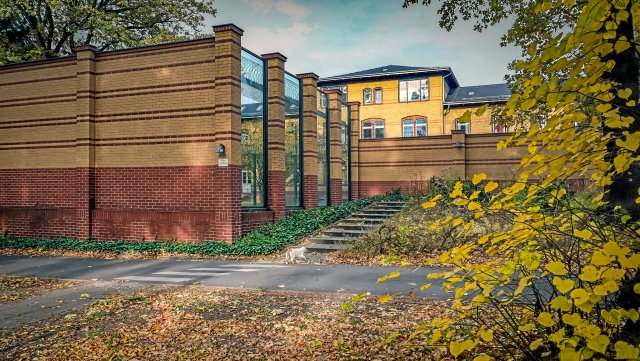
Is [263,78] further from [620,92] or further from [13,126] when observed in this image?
[620,92]

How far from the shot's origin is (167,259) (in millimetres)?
11477

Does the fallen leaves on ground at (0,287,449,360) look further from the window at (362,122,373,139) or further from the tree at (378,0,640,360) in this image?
the window at (362,122,373,139)

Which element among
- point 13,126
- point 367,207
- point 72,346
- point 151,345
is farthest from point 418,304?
point 13,126

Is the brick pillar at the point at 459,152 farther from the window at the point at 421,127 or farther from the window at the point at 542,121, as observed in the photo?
the window at the point at 421,127

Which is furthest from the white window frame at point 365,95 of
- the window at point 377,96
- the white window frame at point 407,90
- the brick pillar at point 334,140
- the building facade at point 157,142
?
the building facade at point 157,142

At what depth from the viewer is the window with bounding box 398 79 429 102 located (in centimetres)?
3662

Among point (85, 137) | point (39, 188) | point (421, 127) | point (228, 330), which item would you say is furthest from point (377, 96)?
point (228, 330)

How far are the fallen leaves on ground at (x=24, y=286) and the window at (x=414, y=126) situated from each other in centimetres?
3143

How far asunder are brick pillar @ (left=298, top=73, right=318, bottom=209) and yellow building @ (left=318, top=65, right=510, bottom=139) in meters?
20.6

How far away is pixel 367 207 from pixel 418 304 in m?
12.0

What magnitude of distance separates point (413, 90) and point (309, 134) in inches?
889

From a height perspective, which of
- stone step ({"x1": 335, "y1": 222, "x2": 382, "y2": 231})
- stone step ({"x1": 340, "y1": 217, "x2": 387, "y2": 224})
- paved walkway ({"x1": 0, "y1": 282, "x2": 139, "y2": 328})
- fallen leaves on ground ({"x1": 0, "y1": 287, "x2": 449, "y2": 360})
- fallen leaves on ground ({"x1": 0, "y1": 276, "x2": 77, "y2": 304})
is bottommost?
fallen leaves on ground ({"x1": 0, "y1": 276, "x2": 77, "y2": 304})

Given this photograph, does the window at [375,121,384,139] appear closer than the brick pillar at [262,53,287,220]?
No

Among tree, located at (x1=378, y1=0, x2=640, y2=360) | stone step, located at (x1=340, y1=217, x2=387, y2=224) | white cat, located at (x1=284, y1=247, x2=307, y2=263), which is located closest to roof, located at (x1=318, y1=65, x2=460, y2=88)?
stone step, located at (x1=340, y1=217, x2=387, y2=224)
